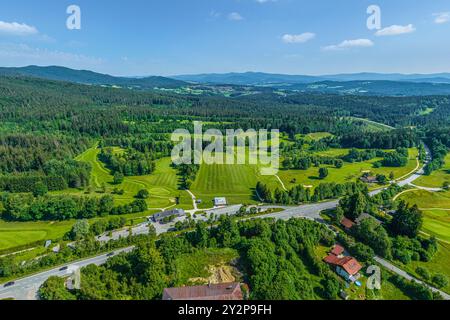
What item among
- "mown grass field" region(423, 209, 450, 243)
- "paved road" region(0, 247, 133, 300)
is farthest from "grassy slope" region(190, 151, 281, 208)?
"mown grass field" region(423, 209, 450, 243)

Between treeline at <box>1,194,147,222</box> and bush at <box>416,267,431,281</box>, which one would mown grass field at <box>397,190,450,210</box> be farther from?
treeline at <box>1,194,147,222</box>

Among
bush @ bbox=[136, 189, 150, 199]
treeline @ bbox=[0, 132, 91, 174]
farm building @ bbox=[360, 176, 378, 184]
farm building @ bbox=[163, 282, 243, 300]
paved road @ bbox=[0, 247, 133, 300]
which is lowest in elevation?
paved road @ bbox=[0, 247, 133, 300]

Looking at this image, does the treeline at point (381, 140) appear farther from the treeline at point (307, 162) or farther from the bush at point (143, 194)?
the bush at point (143, 194)

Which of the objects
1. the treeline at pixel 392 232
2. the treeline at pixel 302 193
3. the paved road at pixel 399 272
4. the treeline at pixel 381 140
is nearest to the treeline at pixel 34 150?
the treeline at pixel 302 193

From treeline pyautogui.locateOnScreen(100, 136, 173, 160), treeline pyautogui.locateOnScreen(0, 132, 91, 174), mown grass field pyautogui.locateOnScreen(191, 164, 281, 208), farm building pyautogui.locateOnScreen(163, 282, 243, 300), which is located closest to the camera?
farm building pyautogui.locateOnScreen(163, 282, 243, 300)

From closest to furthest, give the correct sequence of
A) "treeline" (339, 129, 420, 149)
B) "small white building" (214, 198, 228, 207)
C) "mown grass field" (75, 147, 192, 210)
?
1. "small white building" (214, 198, 228, 207)
2. "mown grass field" (75, 147, 192, 210)
3. "treeline" (339, 129, 420, 149)

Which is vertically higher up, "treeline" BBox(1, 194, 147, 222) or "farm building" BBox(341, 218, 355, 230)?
"treeline" BBox(1, 194, 147, 222)

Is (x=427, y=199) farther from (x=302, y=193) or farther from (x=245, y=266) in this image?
(x=245, y=266)
